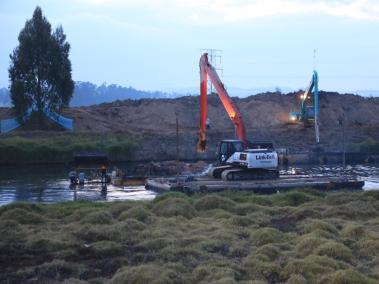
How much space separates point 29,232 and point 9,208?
3.84 meters

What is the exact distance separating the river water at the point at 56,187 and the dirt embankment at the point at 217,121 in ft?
32.0

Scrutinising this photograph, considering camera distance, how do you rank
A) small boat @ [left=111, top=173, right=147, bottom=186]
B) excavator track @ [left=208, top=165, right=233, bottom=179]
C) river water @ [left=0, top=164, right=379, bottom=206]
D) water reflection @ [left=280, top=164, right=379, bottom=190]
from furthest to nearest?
water reflection @ [left=280, top=164, right=379, bottom=190] < small boat @ [left=111, top=173, right=147, bottom=186] < excavator track @ [left=208, top=165, right=233, bottom=179] < river water @ [left=0, top=164, right=379, bottom=206]

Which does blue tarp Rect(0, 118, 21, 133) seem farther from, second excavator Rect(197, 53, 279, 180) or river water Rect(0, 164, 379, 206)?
second excavator Rect(197, 53, 279, 180)

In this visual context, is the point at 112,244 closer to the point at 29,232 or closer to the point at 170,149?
the point at 29,232

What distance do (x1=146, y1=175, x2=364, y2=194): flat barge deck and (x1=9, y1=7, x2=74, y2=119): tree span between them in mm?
23765

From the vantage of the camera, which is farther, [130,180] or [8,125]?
[8,125]

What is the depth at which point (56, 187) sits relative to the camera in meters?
33.2

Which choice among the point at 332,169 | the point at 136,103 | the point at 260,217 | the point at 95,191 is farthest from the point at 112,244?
the point at 136,103

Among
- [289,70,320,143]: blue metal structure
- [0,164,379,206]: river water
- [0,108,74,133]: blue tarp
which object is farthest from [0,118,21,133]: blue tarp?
[289,70,320,143]: blue metal structure

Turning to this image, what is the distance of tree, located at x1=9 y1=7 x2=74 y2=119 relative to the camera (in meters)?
51.6

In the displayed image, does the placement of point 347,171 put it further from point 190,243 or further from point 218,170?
point 190,243

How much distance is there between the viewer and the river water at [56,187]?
28578 millimetres

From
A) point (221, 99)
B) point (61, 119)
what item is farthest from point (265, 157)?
point (61, 119)

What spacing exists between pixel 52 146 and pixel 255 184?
2405cm
